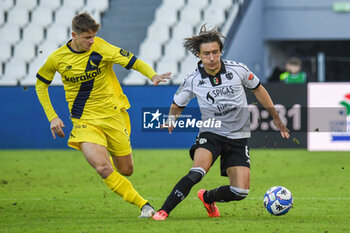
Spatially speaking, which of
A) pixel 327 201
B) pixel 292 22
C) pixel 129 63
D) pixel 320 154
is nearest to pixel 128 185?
pixel 129 63

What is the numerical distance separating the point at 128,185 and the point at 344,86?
30.0 feet

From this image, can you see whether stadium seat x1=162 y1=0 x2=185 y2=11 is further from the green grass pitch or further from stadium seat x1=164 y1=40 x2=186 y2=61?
the green grass pitch

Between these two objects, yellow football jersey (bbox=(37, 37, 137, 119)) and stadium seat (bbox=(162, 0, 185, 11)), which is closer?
yellow football jersey (bbox=(37, 37, 137, 119))

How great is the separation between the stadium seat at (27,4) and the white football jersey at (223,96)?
14626 millimetres

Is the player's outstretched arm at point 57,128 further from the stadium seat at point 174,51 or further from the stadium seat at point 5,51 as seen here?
the stadium seat at point 5,51

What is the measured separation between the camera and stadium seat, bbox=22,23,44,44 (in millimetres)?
20000

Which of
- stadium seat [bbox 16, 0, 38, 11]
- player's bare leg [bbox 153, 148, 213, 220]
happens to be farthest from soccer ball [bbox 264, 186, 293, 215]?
stadium seat [bbox 16, 0, 38, 11]

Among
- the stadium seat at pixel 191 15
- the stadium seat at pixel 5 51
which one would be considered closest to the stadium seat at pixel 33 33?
the stadium seat at pixel 5 51

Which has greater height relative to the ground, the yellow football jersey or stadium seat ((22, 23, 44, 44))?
stadium seat ((22, 23, 44, 44))

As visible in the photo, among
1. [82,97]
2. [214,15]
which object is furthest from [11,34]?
[82,97]

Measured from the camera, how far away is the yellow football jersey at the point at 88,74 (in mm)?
7125

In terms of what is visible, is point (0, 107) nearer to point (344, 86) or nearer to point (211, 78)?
point (344, 86)

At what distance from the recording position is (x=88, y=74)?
7.16 m

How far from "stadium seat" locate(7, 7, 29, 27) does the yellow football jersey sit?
13639 mm
